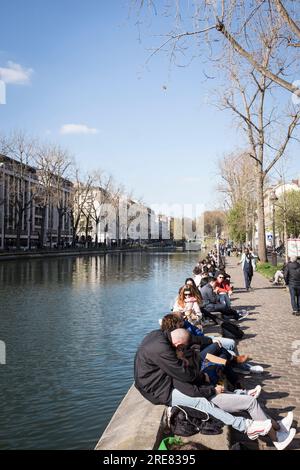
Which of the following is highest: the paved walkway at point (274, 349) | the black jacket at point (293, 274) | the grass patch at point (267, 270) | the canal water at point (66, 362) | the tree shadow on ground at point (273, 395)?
the black jacket at point (293, 274)

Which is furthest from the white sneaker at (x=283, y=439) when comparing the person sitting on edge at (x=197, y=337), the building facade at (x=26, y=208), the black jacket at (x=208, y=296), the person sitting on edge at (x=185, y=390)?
the building facade at (x=26, y=208)

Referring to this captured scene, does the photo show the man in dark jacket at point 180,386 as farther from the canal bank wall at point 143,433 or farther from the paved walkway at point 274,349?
the paved walkway at point 274,349

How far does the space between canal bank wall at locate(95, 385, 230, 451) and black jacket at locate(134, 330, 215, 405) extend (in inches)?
9.1

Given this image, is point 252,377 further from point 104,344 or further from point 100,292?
point 100,292

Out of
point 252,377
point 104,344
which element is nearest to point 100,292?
point 104,344

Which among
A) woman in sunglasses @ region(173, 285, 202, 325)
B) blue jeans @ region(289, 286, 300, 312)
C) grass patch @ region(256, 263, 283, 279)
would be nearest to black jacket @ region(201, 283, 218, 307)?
woman in sunglasses @ region(173, 285, 202, 325)

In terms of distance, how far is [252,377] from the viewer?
7.66 m

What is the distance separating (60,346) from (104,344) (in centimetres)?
106

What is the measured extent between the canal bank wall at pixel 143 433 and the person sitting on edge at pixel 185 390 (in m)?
0.20

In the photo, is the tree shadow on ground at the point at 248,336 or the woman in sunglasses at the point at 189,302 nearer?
the tree shadow on ground at the point at 248,336

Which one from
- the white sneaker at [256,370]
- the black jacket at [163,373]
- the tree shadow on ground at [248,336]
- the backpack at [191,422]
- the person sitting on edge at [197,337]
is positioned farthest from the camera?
the tree shadow on ground at [248,336]

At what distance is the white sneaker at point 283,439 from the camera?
4.95m

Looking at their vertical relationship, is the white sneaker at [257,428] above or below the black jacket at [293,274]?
below

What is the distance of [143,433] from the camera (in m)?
4.95
